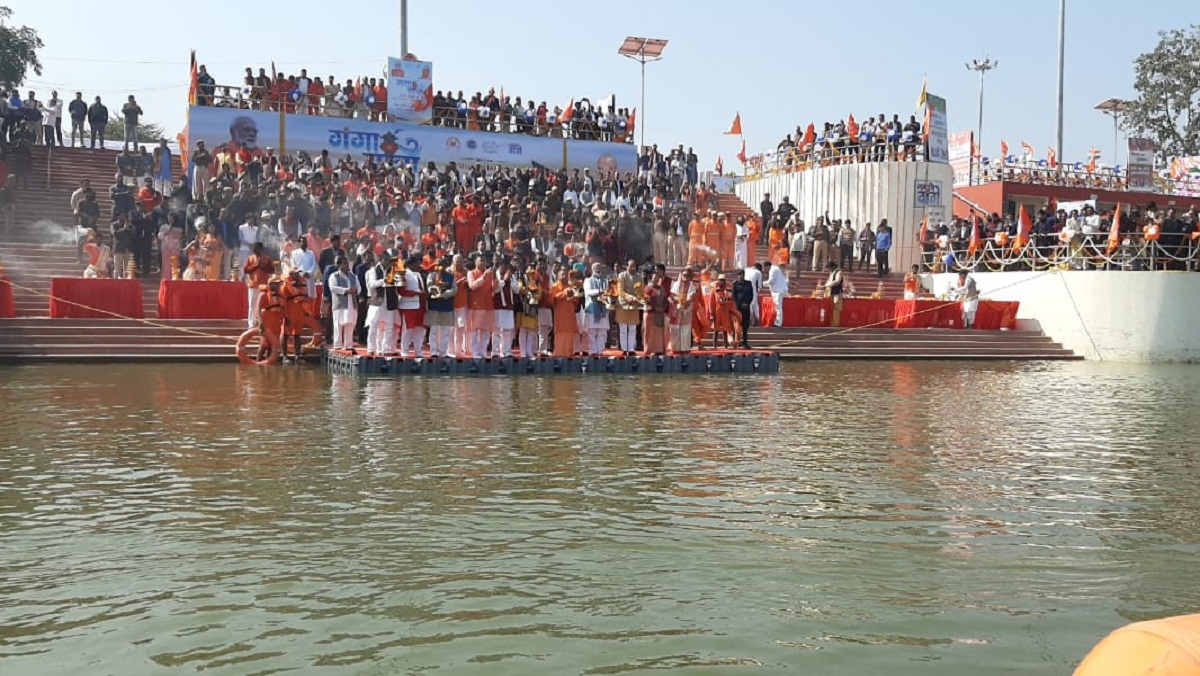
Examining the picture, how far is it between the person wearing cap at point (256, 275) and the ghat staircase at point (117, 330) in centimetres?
59

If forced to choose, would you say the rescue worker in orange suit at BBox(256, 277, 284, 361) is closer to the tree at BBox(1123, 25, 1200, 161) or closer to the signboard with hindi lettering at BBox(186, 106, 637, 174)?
the signboard with hindi lettering at BBox(186, 106, 637, 174)

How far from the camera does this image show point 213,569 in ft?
17.3

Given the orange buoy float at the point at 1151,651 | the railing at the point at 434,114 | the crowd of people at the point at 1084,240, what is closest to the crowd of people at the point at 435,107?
the railing at the point at 434,114

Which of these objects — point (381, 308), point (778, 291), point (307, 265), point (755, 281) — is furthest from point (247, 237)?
point (778, 291)

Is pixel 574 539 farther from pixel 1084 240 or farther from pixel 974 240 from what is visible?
pixel 974 240

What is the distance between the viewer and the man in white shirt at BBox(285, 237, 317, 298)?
17734mm

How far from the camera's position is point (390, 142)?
30.2m

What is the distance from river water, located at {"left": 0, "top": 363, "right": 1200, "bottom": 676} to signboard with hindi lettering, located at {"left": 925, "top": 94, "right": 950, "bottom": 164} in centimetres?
2109

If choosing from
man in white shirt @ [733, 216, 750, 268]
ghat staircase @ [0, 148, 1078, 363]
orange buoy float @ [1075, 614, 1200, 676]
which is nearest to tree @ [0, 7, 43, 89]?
ghat staircase @ [0, 148, 1078, 363]

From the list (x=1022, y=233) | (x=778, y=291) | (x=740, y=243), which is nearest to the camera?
(x=778, y=291)

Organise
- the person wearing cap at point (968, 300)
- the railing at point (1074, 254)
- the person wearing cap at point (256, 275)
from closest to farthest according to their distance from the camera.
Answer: the person wearing cap at point (256, 275), the railing at point (1074, 254), the person wearing cap at point (968, 300)

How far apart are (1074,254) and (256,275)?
17.0 m

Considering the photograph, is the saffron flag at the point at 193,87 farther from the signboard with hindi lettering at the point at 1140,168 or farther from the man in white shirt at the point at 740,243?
the signboard with hindi lettering at the point at 1140,168

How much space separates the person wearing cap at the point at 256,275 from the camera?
1769cm
